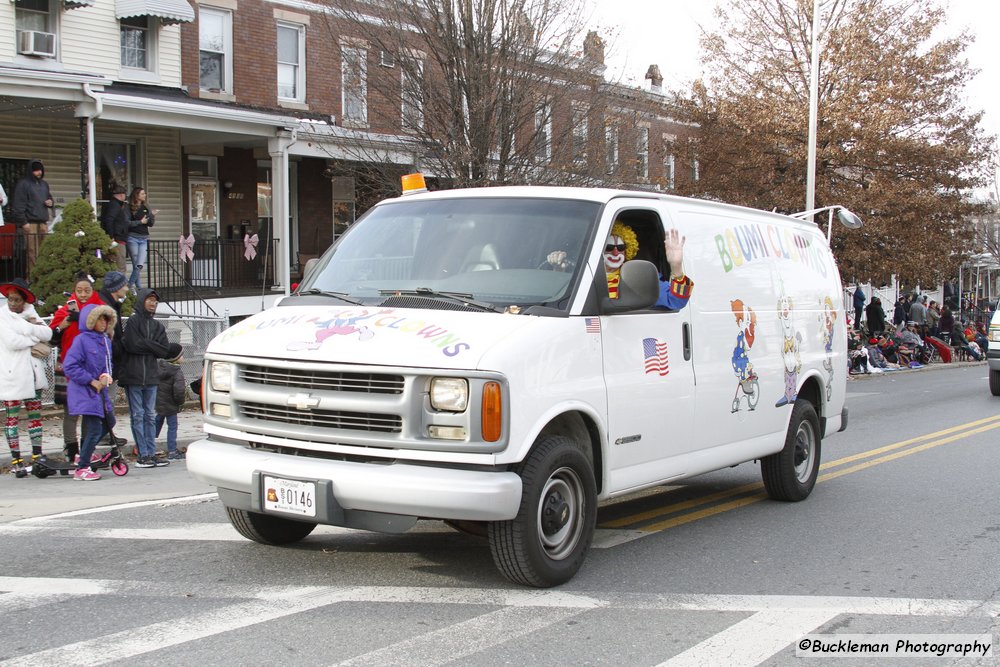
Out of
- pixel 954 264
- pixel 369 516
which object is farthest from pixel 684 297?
pixel 954 264

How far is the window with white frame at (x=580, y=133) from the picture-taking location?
672 inches

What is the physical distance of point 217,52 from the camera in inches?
870

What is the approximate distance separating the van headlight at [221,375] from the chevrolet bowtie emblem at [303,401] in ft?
1.82

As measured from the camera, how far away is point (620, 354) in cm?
596

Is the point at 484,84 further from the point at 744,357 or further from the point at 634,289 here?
the point at 634,289

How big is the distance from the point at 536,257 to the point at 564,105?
1153 cm

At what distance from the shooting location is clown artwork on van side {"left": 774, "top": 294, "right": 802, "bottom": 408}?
7.89 meters

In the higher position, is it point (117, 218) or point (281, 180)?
point (281, 180)

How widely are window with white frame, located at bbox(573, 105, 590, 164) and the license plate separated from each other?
12.6 meters

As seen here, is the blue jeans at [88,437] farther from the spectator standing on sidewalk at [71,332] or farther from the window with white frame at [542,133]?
the window with white frame at [542,133]

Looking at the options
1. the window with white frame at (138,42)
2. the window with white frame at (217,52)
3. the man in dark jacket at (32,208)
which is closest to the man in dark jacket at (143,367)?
the man in dark jacket at (32,208)

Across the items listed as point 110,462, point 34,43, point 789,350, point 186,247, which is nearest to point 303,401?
point 789,350

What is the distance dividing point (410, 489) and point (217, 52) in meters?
19.2

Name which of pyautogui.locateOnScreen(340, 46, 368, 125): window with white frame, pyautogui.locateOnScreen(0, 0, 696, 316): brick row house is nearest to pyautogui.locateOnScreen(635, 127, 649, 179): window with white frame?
pyautogui.locateOnScreen(0, 0, 696, 316): brick row house
